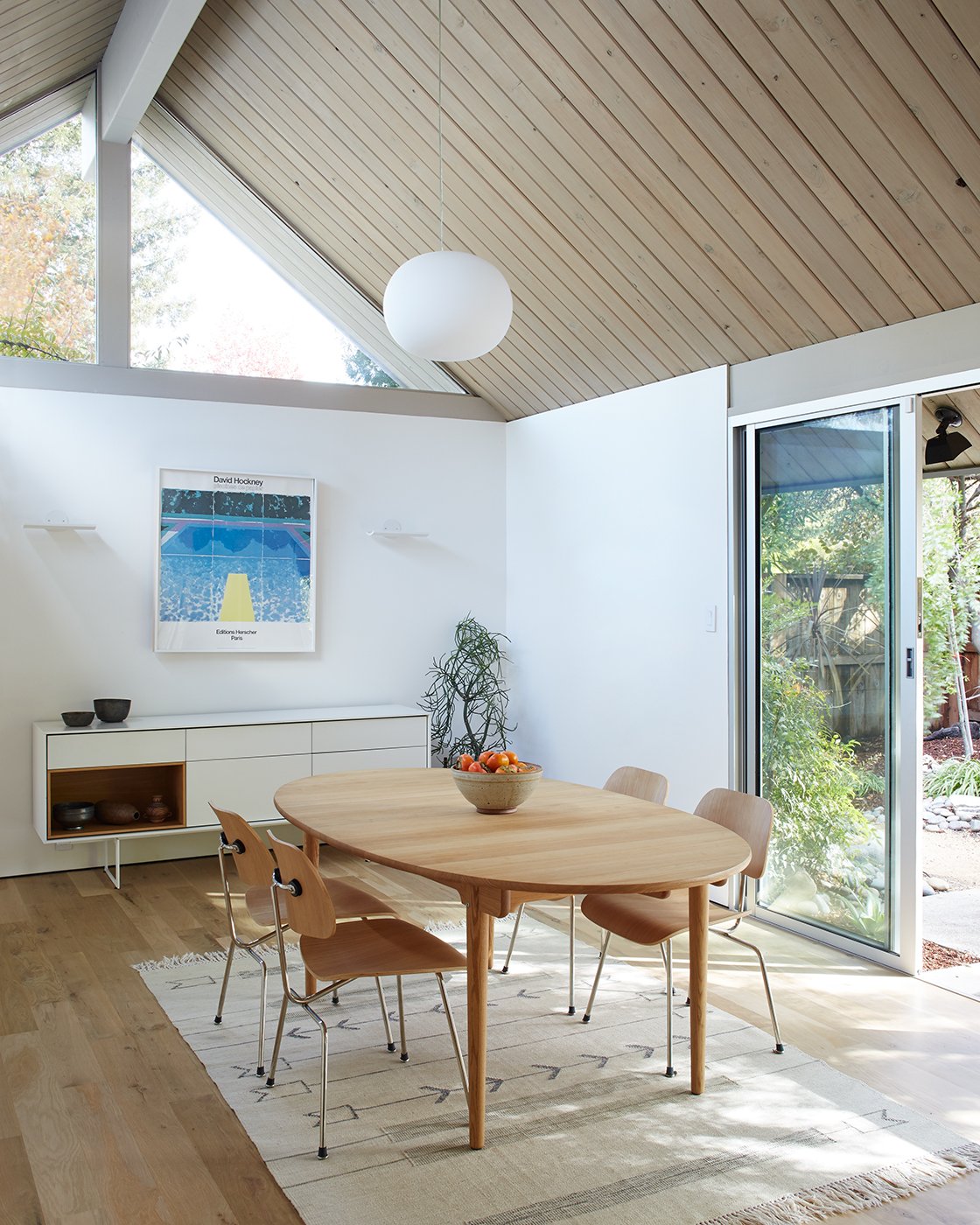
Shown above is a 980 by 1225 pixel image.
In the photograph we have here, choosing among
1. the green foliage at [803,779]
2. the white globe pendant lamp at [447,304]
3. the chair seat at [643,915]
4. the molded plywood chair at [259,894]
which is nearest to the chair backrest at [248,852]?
the molded plywood chair at [259,894]

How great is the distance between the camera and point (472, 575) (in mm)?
6688

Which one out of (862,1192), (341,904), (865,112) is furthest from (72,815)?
(865,112)

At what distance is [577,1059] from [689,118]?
3100 mm

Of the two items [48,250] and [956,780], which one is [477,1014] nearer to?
[48,250]

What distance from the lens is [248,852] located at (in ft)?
10.3

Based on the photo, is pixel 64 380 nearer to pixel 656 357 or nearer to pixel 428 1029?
pixel 656 357

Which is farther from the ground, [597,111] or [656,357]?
[597,111]

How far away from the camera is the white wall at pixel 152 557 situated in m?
5.45

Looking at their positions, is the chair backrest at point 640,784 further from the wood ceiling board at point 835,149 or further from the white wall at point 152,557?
the white wall at point 152,557

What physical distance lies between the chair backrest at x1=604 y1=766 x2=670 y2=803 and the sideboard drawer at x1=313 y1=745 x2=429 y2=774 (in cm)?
185

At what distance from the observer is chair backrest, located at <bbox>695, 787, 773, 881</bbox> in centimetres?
337

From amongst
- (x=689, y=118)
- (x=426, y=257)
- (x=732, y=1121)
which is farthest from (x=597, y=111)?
(x=732, y=1121)

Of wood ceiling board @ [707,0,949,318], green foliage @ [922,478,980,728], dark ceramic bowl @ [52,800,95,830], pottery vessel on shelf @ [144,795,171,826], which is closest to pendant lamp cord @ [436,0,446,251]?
wood ceiling board @ [707,0,949,318]

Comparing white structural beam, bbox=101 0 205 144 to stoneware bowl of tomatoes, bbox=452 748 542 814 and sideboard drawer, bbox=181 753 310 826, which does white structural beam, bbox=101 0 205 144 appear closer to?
stoneware bowl of tomatoes, bbox=452 748 542 814
